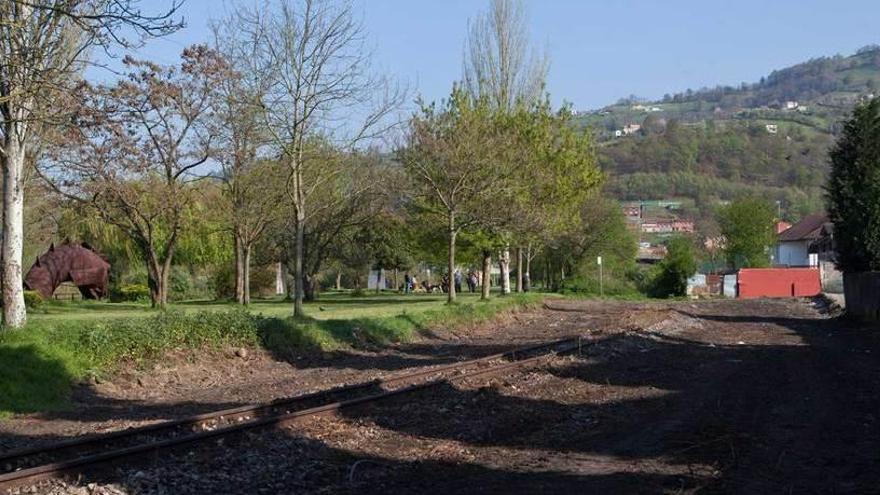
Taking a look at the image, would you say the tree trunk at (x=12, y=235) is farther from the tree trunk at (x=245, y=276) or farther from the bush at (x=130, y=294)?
the bush at (x=130, y=294)

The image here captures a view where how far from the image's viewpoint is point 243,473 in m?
9.82

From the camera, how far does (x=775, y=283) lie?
69625 mm

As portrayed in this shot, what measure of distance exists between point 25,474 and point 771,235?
91.2m

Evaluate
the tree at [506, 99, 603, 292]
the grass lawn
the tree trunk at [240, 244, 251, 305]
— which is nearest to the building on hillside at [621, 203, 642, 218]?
the tree at [506, 99, 603, 292]

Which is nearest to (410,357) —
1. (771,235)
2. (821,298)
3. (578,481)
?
(578,481)

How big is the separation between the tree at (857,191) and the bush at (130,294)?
114ft

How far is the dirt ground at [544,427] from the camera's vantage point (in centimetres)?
946

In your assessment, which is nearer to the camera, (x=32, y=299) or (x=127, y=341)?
(x=127, y=341)

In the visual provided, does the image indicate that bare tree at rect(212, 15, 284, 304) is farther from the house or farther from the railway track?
the house

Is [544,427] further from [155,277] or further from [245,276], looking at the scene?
[245,276]

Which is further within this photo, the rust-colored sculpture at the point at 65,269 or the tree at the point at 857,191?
the rust-colored sculpture at the point at 65,269

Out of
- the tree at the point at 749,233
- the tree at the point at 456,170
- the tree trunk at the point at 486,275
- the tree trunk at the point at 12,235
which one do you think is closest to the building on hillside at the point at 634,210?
the tree at the point at 749,233

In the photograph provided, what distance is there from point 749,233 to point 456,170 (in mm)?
54523

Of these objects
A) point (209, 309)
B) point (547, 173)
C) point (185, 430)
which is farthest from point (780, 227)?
point (185, 430)
